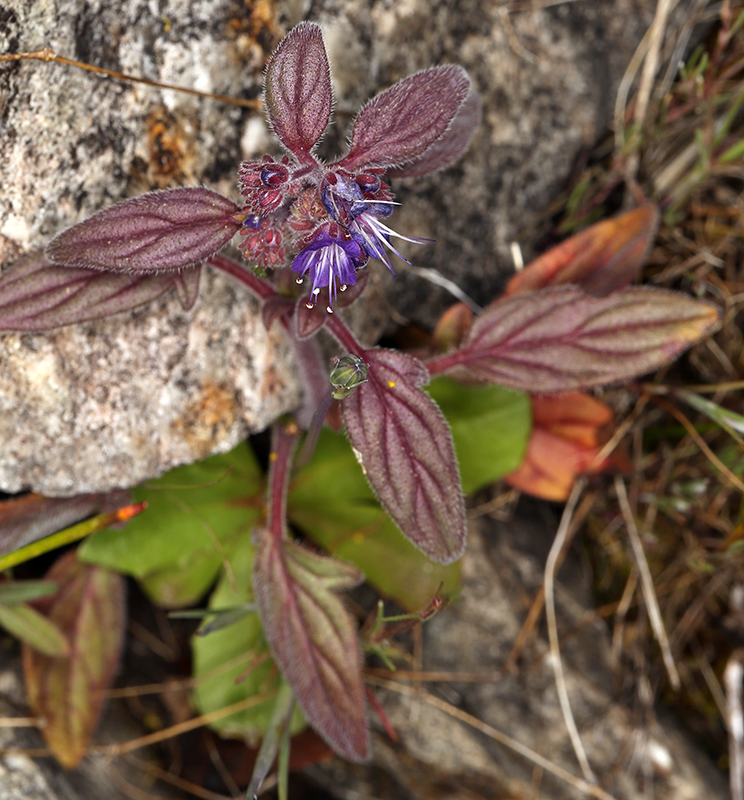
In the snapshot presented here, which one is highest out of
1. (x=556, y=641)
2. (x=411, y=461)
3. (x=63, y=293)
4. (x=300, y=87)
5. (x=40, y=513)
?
(x=300, y=87)

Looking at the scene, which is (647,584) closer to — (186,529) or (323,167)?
(186,529)

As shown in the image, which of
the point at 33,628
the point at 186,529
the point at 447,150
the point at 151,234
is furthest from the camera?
the point at 186,529

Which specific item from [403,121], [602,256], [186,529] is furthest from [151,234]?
[602,256]

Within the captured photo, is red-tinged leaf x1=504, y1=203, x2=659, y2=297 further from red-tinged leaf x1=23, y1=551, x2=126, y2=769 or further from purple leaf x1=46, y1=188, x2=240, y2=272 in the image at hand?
red-tinged leaf x1=23, y1=551, x2=126, y2=769

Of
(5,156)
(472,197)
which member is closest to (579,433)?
(472,197)

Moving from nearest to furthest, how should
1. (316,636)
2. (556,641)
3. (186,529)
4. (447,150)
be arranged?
1. (447,150)
2. (316,636)
3. (186,529)
4. (556,641)

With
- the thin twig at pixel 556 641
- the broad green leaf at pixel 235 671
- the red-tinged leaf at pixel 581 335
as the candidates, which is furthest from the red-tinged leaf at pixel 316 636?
the thin twig at pixel 556 641

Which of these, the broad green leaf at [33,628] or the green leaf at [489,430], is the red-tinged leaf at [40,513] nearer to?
the broad green leaf at [33,628]

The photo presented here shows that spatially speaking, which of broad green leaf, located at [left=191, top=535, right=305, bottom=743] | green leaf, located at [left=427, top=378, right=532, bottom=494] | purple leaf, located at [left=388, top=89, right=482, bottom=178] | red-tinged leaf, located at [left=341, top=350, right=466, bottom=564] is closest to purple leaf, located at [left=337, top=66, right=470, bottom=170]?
purple leaf, located at [left=388, top=89, right=482, bottom=178]
